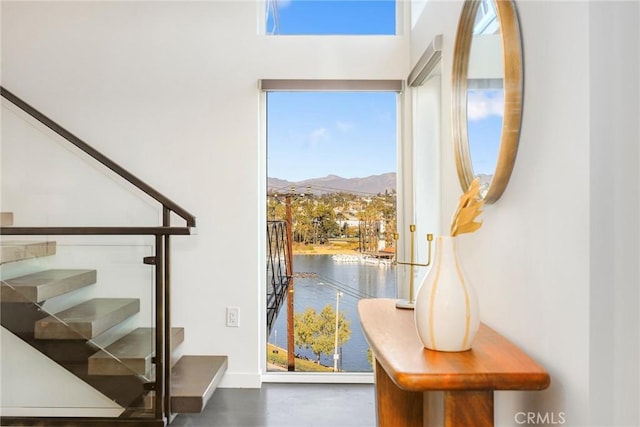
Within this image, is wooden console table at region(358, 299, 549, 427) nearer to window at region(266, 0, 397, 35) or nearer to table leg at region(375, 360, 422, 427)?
table leg at region(375, 360, 422, 427)

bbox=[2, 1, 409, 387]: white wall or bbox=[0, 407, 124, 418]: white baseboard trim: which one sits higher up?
bbox=[2, 1, 409, 387]: white wall

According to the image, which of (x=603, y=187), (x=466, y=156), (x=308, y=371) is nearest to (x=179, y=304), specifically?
(x=308, y=371)

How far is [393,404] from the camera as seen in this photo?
63.4 inches

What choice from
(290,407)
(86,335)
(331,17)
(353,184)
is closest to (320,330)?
(290,407)

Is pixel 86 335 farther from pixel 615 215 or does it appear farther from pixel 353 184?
pixel 615 215

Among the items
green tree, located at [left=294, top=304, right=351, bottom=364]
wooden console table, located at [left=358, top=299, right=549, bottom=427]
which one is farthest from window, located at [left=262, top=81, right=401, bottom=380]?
wooden console table, located at [left=358, top=299, right=549, bottom=427]

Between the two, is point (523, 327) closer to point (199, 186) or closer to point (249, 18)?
point (199, 186)

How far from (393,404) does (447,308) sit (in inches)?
23.0

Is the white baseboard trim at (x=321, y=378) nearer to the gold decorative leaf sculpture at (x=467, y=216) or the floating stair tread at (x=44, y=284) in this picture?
the floating stair tread at (x=44, y=284)

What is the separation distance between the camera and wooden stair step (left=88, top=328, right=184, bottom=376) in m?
2.32

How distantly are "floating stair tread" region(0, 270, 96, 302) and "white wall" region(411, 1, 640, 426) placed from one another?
2.06 meters

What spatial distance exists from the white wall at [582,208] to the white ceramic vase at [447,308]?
0.56 feet

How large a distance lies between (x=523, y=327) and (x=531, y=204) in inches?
13.2

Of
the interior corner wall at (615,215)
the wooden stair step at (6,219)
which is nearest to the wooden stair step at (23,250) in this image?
the wooden stair step at (6,219)
